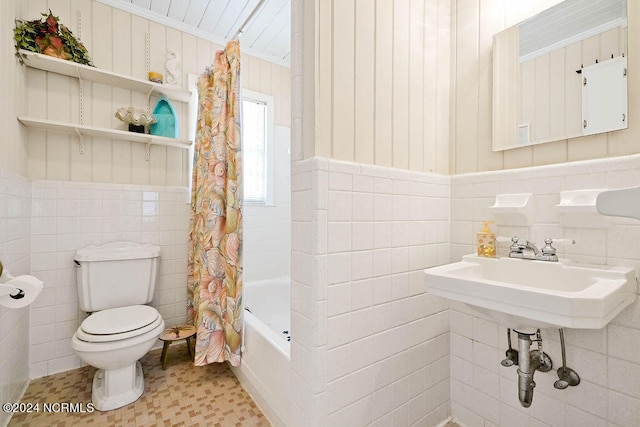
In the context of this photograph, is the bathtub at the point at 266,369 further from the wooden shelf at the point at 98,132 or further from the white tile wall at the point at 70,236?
the wooden shelf at the point at 98,132

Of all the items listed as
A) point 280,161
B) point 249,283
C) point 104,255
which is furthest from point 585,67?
point 104,255

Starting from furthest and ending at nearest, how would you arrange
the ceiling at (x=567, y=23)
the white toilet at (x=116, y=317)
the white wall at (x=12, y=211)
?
the white toilet at (x=116, y=317) < the white wall at (x=12, y=211) < the ceiling at (x=567, y=23)

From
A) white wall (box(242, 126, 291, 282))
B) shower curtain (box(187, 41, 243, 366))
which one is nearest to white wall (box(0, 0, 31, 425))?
shower curtain (box(187, 41, 243, 366))

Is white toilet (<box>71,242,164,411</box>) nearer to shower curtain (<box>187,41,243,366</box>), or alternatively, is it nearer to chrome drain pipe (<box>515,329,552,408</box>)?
shower curtain (<box>187,41,243,366</box>)

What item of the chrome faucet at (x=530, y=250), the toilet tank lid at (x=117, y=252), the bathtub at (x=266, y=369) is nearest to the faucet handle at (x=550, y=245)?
the chrome faucet at (x=530, y=250)

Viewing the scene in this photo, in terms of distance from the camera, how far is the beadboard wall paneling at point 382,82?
1.03 m

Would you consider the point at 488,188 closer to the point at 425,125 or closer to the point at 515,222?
the point at 515,222

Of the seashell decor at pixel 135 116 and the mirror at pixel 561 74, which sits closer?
the mirror at pixel 561 74

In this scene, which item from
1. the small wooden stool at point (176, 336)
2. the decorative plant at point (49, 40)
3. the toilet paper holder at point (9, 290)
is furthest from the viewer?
the small wooden stool at point (176, 336)

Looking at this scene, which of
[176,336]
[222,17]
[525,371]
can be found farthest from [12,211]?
[525,371]

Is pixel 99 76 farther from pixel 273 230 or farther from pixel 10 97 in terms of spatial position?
pixel 273 230

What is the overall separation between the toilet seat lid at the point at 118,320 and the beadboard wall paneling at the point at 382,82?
138cm

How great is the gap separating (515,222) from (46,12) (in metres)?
2.93

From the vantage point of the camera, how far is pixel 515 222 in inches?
47.9
